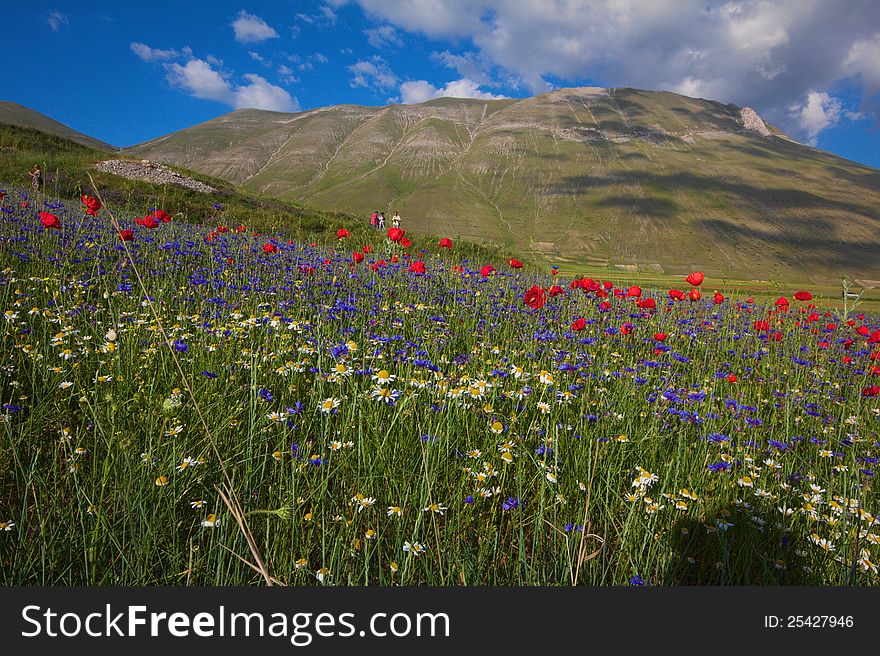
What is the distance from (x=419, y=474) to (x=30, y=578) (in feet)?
4.91

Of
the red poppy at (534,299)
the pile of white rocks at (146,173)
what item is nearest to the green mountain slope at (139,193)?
the pile of white rocks at (146,173)

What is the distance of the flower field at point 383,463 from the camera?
70.0 inches

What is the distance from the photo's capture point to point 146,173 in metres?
22.7

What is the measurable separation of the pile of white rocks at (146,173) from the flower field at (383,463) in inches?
811

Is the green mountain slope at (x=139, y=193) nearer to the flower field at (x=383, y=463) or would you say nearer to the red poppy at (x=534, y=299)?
the red poppy at (x=534, y=299)

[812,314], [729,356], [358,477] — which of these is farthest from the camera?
[812,314]

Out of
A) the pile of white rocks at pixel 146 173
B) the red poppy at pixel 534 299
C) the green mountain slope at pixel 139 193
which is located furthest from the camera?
the pile of white rocks at pixel 146 173

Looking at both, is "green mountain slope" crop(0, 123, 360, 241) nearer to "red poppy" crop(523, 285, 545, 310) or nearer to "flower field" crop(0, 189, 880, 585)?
"red poppy" crop(523, 285, 545, 310)

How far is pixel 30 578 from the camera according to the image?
5.25ft

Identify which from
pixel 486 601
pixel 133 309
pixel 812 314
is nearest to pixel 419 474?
pixel 486 601

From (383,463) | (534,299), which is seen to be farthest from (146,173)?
(383,463)

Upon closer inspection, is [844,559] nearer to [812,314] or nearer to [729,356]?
[729,356]

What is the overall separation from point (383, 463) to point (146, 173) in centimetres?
2638

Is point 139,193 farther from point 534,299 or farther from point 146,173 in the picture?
point 534,299
